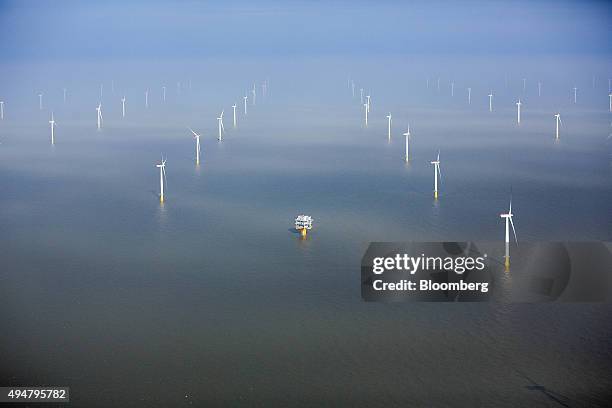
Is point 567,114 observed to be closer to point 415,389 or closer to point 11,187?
point 11,187

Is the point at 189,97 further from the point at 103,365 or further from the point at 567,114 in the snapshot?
the point at 103,365

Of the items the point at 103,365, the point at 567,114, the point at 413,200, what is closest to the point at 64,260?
the point at 103,365

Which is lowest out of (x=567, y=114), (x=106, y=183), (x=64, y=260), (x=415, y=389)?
(x=415, y=389)

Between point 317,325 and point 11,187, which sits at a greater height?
point 11,187

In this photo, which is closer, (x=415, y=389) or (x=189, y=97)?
(x=415, y=389)

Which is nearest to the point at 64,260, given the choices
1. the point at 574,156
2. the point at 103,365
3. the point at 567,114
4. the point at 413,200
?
the point at 103,365

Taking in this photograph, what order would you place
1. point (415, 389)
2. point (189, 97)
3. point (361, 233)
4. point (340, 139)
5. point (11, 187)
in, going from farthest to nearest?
1. point (189, 97)
2. point (340, 139)
3. point (11, 187)
4. point (361, 233)
5. point (415, 389)

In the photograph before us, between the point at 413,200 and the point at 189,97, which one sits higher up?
the point at 189,97

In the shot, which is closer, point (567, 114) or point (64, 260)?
point (64, 260)

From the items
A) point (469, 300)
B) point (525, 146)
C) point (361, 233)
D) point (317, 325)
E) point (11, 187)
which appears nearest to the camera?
point (317, 325)
